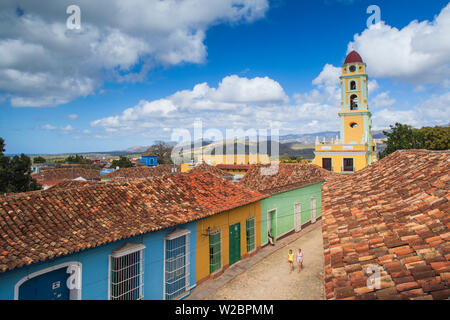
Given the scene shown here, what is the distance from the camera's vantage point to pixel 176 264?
8.22 meters

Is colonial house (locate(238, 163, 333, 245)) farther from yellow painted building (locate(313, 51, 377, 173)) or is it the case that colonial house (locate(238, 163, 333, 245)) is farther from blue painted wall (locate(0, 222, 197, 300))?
yellow painted building (locate(313, 51, 377, 173))

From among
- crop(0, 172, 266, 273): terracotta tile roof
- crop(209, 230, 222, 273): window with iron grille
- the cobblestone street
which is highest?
crop(0, 172, 266, 273): terracotta tile roof

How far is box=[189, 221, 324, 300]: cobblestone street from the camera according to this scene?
8.48 meters

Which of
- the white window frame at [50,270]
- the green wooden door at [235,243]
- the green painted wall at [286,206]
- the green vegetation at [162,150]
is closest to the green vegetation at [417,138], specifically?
the green painted wall at [286,206]

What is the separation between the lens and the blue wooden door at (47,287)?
5.25 m

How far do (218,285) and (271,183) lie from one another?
7167 millimetres

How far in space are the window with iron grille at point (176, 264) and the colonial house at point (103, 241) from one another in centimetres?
3

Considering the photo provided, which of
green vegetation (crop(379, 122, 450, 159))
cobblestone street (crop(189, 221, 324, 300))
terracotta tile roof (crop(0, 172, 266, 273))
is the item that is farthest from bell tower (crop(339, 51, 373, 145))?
terracotta tile roof (crop(0, 172, 266, 273))

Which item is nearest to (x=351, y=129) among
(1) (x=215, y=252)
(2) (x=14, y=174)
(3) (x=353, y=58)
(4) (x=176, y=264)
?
(3) (x=353, y=58)

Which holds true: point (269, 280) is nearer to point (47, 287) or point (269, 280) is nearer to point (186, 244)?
point (186, 244)

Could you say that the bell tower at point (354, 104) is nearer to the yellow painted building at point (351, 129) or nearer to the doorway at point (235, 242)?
the yellow painted building at point (351, 129)

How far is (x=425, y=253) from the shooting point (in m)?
2.95

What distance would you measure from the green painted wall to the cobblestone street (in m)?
1.43
